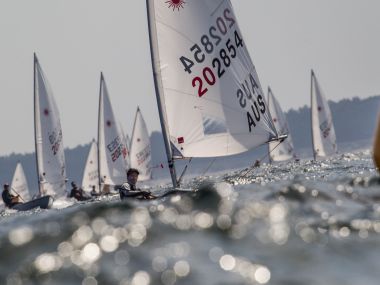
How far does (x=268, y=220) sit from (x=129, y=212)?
1.52 metres

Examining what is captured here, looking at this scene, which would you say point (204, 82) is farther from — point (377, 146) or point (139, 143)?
point (139, 143)

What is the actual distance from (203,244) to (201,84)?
39.5 ft

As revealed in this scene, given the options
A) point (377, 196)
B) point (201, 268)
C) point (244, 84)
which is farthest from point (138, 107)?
point (201, 268)

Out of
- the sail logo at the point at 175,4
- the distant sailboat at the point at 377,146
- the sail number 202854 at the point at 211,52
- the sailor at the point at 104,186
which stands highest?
the sail logo at the point at 175,4

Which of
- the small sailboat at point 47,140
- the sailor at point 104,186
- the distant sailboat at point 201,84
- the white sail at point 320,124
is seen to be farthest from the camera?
the white sail at point 320,124

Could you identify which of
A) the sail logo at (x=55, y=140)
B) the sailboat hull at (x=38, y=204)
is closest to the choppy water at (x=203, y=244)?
the sailboat hull at (x=38, y=204)

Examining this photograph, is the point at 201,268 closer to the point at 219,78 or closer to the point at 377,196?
the point at 377,196

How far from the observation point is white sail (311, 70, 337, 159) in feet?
161

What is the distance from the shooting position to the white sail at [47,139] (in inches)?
1342

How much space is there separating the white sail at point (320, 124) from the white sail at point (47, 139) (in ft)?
65.6

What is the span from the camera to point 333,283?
438cm

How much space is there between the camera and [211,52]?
17.1 metres

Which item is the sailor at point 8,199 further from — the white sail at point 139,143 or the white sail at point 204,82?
the white sail at point 139,143

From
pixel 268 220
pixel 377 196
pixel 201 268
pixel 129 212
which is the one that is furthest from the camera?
pixel 377 196
